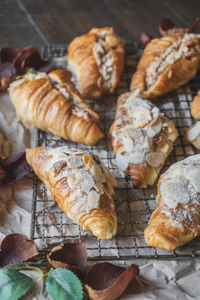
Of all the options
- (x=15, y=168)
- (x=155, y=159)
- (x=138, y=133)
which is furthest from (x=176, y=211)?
(x=15, y=168)

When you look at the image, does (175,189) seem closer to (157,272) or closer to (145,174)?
(145,174)

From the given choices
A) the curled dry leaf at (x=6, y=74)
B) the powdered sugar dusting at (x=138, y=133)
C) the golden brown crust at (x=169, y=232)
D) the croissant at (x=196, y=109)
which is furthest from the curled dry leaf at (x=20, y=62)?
the golden brown crust at (x=169, y=232)

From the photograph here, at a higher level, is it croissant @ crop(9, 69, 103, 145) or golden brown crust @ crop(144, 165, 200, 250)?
croissant @ crop(9, 69, 103, 145)

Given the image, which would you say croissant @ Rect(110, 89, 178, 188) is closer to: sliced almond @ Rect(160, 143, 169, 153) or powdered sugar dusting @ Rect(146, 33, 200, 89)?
sliced almond @ Rect(160, 143, 169, 153)

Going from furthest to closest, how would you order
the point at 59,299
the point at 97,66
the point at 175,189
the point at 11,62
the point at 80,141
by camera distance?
the point at 11,62 → the point at 97,66 → the point at 80,141 → the point at 175,189 → the point at 59,299

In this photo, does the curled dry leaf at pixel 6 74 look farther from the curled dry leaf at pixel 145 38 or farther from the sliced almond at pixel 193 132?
the sliced almond at pixel 193 132

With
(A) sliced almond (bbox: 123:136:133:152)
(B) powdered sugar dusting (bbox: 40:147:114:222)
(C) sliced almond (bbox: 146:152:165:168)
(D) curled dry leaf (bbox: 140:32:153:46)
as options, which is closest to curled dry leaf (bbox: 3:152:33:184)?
(B) powdered sugar dusting (bbox: 40:147:114:222)

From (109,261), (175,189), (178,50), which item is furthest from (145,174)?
(178,50)
